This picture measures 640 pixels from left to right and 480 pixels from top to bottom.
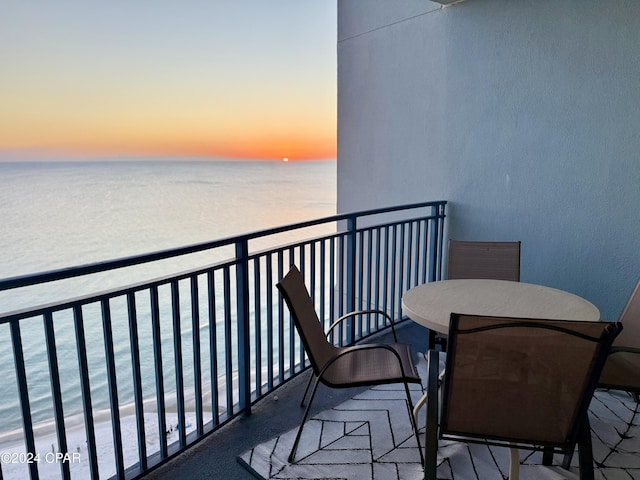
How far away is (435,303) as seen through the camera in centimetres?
227

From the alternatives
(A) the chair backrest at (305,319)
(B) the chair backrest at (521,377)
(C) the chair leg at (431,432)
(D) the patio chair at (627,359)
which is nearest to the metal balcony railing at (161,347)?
(A) the chair backrest at (305,319)

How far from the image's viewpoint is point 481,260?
307 cm

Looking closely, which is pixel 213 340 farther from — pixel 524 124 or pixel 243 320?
pixel 524 124

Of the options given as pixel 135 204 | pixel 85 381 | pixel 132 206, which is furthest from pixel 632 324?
pixel 135 204

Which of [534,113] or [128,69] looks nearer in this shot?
[534,113]

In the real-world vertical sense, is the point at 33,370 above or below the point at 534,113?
below

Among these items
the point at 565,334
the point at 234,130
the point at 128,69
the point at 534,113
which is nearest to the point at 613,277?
the point at 534,113

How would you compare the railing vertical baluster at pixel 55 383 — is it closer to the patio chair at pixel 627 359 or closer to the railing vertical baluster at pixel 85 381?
the railing vertical baluster at pixel 85 381

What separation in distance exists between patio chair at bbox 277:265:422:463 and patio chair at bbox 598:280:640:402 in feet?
3.04

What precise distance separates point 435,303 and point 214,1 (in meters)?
10.8

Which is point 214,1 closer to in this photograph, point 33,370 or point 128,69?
point 128,69

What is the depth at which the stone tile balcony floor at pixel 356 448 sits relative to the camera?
6.77ft

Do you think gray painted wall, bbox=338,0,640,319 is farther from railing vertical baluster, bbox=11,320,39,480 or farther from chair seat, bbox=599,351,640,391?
railing vertical baluster, bbox=11,320,39,480

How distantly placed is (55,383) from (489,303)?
2.05m
